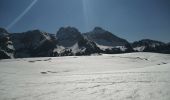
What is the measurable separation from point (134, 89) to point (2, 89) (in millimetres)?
6733

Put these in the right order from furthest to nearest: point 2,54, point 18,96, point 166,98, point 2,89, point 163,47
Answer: point 2,54, point 163,47, point 2,89, point 18,96, point 166,98

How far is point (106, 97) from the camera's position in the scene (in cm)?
658

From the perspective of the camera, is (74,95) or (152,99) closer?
(152,99)

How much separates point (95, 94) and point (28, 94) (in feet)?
10.3

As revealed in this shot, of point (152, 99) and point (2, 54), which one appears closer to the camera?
point (152, 99)

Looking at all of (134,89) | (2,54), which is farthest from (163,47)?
(134,89)

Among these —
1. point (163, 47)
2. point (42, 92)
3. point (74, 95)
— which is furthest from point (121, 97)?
point (163, 47)

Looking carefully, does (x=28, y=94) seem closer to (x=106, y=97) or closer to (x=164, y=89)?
(x=106, y=97)

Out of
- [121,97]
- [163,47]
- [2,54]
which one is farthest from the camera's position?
[2,54]

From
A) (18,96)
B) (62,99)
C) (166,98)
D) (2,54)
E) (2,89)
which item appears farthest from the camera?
→ (2,54)

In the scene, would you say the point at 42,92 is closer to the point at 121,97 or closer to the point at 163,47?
the point at 121,97

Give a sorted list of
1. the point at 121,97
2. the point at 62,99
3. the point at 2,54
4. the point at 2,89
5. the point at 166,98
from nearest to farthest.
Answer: the point at 166,98 < the point at 121,97 < the point at 62,99 < the point at 2,89 < the point at 2,54

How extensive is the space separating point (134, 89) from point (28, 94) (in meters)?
4.73

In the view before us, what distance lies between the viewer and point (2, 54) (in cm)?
17162
